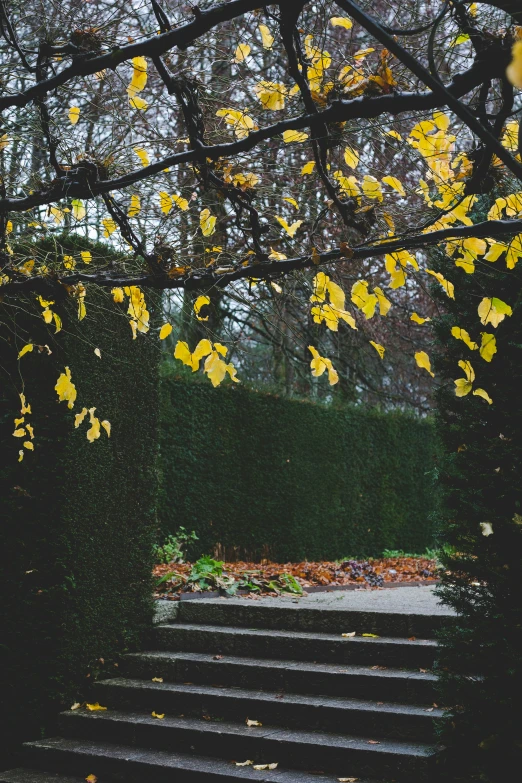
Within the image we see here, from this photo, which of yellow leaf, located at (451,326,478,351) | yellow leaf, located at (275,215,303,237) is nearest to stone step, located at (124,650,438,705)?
yellow leaf, located at (451,326,478,351)

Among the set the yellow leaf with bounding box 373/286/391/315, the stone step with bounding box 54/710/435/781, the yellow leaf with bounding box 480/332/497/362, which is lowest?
the stone step with bounding box 54/710/435/781

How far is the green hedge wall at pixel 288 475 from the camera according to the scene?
405 inches

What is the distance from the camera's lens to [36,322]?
5.74m

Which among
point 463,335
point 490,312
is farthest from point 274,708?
point 490,312

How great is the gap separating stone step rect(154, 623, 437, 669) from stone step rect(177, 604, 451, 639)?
0.08 m

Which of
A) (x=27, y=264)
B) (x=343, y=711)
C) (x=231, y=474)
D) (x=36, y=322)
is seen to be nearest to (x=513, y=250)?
(x=27, y=264)

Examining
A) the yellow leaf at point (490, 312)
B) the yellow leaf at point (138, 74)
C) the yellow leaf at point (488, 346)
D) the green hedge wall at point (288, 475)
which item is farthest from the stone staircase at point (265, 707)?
the green hedge wall at point (288, 475)

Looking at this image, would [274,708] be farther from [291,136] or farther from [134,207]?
[291,136]

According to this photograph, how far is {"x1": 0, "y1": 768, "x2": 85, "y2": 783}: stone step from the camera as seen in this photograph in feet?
16.2

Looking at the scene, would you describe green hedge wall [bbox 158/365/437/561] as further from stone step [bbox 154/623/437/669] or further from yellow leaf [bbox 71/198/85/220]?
yellow leaf [bbox 71/198/85/220]

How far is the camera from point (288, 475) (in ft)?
39.2

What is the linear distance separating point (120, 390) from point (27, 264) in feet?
6.03

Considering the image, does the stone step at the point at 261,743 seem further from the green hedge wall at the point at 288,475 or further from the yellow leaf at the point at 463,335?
the green hedge wall at the point at 288,475

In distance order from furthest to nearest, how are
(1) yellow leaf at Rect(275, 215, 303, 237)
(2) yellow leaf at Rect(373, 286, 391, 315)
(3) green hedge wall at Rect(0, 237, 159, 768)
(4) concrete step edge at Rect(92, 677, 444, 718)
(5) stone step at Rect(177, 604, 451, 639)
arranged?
1. (5) stone step at Rect(177, 604, 451, 639)
2. (3) green hedge wall at Rect(0, 237, 159, 768)
3. (4) concrete step edge at Rect(92, 677, 444, 718)
4. (1) yellow leaf at Rect(275, 215, 303, 237)
5. (2) yellow leaf at Rect(373, 286, 391, 315)
